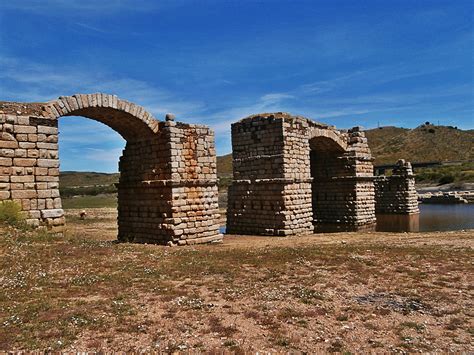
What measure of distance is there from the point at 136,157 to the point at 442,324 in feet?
40.5

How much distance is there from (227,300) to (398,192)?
30021 mm

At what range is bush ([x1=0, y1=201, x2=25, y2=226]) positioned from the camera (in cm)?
1055

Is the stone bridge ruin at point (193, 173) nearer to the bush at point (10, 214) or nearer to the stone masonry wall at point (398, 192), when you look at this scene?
the bush at point (10, 214)

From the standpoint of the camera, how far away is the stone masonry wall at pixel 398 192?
1314 inches

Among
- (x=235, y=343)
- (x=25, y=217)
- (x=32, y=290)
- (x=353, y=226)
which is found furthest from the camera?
(x=353, y=226)

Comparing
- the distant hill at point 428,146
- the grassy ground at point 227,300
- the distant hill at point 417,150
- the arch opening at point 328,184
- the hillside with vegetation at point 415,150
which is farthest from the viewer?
the distant hill at point 417,150

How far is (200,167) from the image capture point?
50.7ft

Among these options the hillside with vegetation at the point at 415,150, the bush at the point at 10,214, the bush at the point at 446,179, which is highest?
the hillside with vegetation at the point at 415,150

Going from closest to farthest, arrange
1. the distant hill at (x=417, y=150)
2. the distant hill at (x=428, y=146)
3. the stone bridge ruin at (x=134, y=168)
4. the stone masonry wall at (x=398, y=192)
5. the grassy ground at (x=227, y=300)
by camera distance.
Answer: the grassy ground at (x=227, y=300), the stone bridge ruin at (x=134, y=168), the stone masonry wall at (x=398, y=192), the distant hill at (x=428, y=146), the distant hill at (x=417, y=150)

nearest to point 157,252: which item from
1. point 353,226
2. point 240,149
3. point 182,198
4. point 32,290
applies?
point 182,198

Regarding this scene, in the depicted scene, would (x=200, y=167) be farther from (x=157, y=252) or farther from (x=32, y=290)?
(x=32, y=290)

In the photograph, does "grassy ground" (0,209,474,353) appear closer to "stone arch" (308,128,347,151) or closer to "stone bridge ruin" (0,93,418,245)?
"stone bridge ruin" (0,93,418,245)

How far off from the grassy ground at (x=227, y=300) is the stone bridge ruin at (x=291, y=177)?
8.17 metres

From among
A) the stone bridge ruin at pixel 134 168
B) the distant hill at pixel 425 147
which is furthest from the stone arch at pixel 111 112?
the distant hill at pixel 425 147
